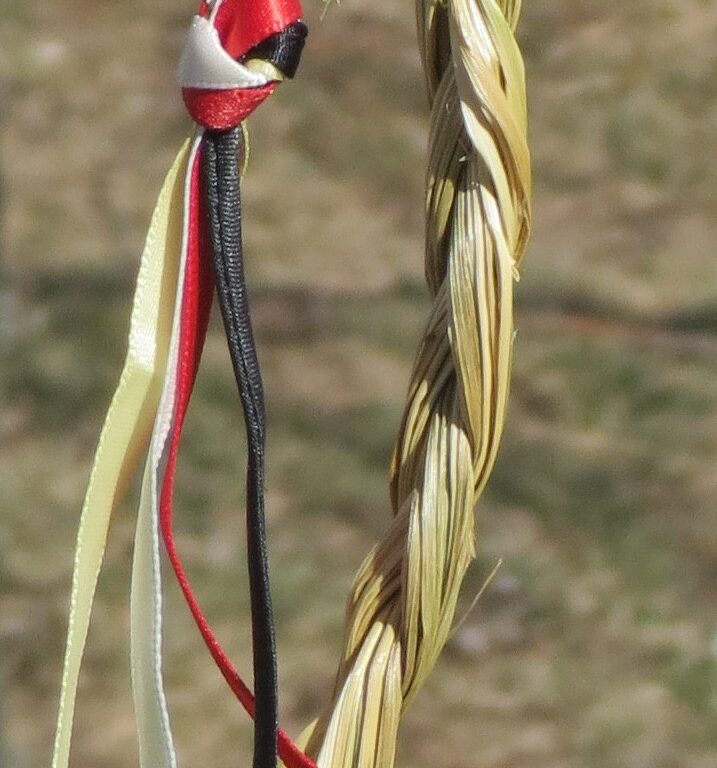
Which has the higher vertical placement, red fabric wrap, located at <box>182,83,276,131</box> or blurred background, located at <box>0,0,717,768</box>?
red fabric wrap, located at <box>182,83,276,131</box>

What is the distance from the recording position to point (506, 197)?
49 centimetres

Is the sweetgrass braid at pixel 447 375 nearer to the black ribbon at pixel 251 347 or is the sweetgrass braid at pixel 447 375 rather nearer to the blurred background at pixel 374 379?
the black ribbon at pixel 251 347

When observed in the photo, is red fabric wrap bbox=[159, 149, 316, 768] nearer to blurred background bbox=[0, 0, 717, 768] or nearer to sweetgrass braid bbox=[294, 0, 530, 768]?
sweetgrass braid bbox=[294, 0, 530, 768]

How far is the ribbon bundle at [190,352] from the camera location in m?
0.49

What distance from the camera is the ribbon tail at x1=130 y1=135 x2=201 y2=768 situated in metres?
0.50

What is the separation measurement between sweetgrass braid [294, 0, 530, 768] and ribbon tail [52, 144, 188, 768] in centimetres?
9

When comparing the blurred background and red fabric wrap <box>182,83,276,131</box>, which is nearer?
red fabric wrap <box>182,83,276,131</box>

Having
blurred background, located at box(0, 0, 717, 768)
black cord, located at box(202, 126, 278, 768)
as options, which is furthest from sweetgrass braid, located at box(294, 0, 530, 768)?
blurred background, located at box(0, 0, 717, 768)

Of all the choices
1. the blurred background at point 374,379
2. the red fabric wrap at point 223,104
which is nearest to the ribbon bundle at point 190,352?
the red fabric wrap at point 223,104

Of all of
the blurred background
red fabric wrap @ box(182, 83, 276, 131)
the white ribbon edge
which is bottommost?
the blurred background

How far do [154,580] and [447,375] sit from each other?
129 millimetres

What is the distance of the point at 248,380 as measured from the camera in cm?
50

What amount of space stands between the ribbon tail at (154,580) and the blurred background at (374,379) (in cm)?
111

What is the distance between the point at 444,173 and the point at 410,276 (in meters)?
1.68
